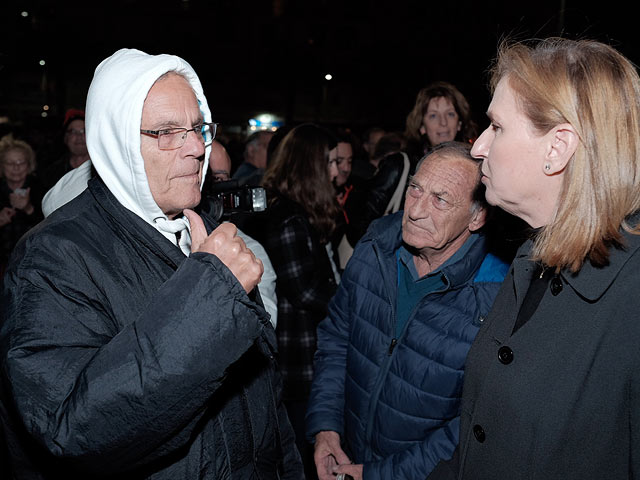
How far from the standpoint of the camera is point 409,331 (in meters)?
2.15

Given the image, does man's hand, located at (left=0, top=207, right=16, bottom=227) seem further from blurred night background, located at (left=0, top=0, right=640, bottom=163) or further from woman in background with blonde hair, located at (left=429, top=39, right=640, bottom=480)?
blurred night background, located at (left=0, top=0, right=640, bottom=163)

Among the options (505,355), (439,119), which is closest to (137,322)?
(505,355)

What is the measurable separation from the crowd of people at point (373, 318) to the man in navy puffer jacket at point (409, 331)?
10 mm

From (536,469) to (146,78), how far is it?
1.58 meters

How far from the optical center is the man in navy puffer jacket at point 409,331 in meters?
2.08

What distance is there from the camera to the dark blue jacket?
2064 millimetres

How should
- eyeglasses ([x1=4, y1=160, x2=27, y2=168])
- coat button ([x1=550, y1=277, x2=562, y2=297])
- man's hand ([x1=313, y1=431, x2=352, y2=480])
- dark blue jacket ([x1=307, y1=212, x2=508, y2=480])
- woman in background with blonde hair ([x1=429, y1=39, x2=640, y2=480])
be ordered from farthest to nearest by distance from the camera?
eyeglasses ([x1=4, y1=160, x2=27, y2=168])
man's hand ([x1=313, y1=431, x2=352, y2=480])
dark blue jacket ([x1=307, y1=212, x2=508, y2=480])
coat button ([x1=550, y1=277, x2=562, y2=297])
woman in background with blonde hair ([x1=429, y1=39, x2=640, y2=480])

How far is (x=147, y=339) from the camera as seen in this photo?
4.18ft

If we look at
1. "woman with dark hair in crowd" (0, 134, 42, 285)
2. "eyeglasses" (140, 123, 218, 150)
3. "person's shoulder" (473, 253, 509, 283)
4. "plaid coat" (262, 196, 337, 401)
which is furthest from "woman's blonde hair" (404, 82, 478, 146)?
"woman with dark hair in crowd" (0, 134, 42, 285)

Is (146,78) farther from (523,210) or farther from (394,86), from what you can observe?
(394,86)

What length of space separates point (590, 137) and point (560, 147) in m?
0.08

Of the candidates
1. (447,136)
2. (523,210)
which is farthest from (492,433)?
(447,136)

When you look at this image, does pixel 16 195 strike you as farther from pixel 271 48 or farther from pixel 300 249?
pixel 271 48

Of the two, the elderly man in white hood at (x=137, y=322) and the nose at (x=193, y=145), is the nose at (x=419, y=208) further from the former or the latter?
the nose at (x=193, y=145)
